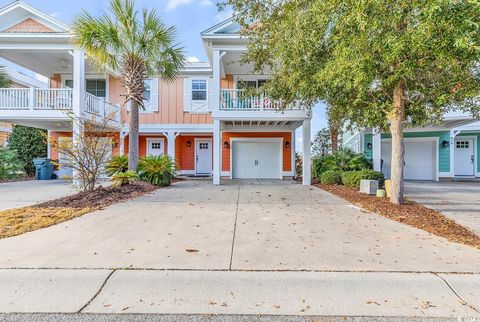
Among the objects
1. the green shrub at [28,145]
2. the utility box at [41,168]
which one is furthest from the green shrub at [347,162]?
the green shrub at [28,145]

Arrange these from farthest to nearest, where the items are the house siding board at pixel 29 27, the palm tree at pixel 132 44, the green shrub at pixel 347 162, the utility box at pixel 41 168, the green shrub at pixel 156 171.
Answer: the utility box at pixel 41 168 < the green shrub at pixel 347 162 < the house siding board at pixel 29 27 < the green shrub at pixel 156 171 < the palm tree at pixel 132 44

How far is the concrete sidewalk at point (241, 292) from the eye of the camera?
262 cm

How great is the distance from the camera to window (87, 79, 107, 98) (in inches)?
594

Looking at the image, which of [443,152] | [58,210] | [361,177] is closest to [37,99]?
[58,210]

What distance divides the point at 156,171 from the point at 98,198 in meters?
3.43

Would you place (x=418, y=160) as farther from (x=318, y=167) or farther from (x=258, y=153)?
(x=258, y=153)

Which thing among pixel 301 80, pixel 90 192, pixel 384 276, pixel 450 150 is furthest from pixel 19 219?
pixel 450 150

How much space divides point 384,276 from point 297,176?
40.1 ft

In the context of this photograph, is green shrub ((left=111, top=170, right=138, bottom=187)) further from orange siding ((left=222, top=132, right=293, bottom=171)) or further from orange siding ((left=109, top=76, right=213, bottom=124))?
orange siding ((left=222, top=132, right=293, bottom=171))

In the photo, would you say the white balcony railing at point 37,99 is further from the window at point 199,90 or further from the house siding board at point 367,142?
the house siding board at point 367,142

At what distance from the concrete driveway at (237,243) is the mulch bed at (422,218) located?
34cm

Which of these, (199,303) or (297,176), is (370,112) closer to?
(199,303)

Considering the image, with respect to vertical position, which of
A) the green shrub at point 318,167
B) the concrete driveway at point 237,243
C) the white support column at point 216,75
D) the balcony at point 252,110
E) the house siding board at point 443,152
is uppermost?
the white support column at point 216,75

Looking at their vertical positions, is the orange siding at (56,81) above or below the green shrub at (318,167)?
above
